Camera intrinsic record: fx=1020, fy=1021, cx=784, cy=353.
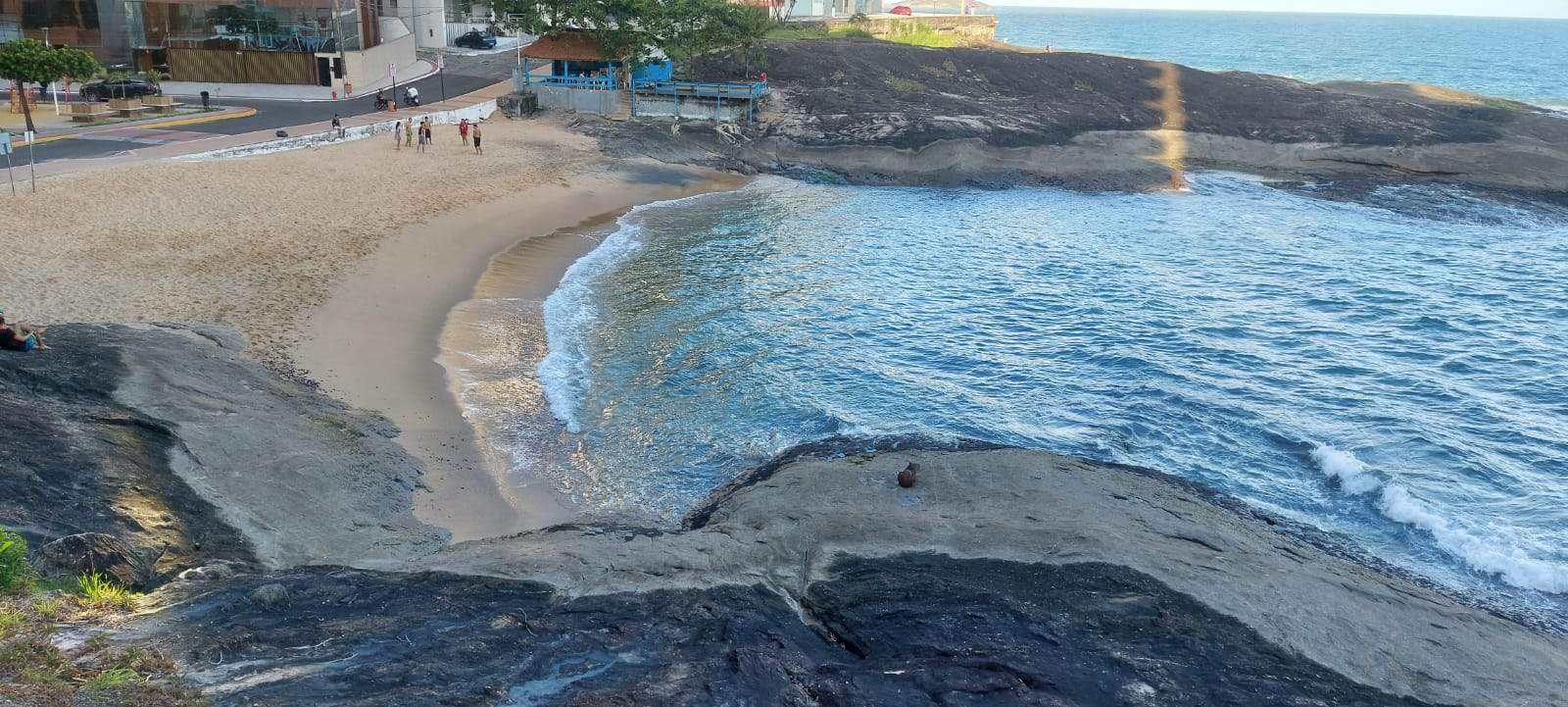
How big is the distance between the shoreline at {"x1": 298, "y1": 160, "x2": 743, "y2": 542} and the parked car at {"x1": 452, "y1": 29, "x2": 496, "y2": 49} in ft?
108

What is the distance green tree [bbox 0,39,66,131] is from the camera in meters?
34.5

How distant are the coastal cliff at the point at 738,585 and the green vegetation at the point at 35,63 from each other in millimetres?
23250

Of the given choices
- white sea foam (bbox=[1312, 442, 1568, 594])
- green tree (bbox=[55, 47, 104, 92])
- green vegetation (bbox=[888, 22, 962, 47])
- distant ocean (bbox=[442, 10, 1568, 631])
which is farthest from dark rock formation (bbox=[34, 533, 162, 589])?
green vegetation (bbox=[888, 22, 962, 47])

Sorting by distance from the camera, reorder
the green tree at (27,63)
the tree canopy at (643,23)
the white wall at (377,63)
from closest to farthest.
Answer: the green tree at (27,63)
the tree canopy at (643,23)
the white wall at (377,63)

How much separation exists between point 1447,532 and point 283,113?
145 ft

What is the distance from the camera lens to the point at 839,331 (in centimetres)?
2603

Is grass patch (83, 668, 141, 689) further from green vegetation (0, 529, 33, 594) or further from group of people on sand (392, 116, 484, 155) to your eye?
group of people on sand (392, 116, 484, 155)

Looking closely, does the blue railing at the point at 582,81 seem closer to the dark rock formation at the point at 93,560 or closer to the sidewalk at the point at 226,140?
the sidewalk at the point at 226,140

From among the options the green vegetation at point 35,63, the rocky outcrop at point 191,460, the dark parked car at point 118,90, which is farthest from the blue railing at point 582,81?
the rocky outcrop at point 191,460

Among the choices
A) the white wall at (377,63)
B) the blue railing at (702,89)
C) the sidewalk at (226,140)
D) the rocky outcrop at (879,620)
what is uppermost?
the white wall at (377,63)

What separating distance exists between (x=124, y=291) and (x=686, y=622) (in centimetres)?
1724

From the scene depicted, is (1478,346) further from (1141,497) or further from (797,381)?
(797,381)

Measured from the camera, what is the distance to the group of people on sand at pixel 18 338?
1722cm

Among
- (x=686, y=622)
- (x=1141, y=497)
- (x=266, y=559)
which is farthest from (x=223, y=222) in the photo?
(x=1141, y=497)
